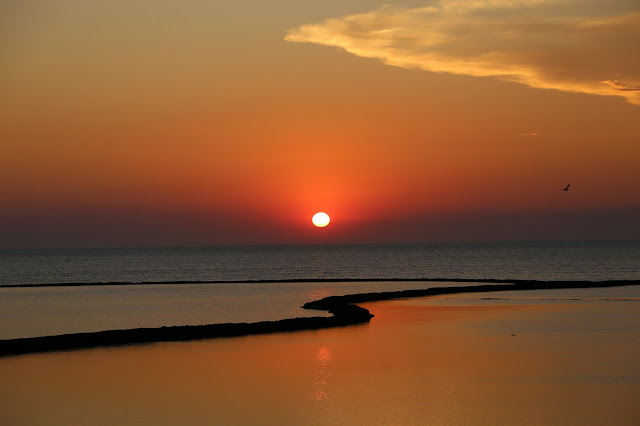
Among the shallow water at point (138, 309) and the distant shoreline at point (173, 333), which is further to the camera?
the shallow water at point (138, 309)

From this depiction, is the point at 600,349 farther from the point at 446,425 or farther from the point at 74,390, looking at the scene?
the point at 74,390

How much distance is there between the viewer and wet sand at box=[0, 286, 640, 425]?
15969mm

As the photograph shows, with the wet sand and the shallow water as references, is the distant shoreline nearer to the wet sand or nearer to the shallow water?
the wet sand

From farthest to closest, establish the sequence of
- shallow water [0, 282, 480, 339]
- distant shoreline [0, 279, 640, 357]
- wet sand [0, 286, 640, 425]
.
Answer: shallow water [0, 282, 480, 339] → distant shoreline [0, 279, 640, 357] → wet sand [0, 286, 640, 425]

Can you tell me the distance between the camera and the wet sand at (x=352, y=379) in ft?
52.4

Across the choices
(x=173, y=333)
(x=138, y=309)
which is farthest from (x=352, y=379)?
(x=138, y=309)

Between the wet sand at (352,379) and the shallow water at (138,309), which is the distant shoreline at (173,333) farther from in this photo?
the shallow water at (138,309)

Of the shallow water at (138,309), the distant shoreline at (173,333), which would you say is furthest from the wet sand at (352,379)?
the shallow water at (138,309)

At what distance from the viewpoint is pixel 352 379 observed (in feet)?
63.6

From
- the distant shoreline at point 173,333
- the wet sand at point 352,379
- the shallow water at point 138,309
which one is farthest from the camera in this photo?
the shallow water at point 138,309

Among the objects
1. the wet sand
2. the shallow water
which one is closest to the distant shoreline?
the wet sand

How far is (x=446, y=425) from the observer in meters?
15.0

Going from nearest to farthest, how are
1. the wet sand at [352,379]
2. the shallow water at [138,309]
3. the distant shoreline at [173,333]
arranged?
the wet sand at [352,379] → the distant shoreline at [173,333] → the shallow water at [138,309]

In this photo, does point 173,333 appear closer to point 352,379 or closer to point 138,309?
point 352,379
